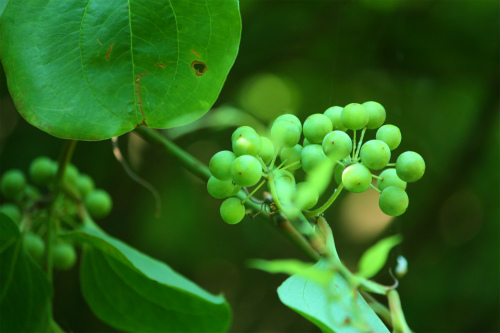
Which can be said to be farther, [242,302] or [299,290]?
[242,302]

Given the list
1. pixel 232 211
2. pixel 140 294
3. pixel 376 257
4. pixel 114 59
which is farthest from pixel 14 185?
pixel 376 257

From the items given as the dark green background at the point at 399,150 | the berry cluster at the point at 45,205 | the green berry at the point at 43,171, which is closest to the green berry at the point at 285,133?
the berry cluster at the point at 45,205

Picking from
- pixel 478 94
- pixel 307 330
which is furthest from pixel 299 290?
pixel 478 94

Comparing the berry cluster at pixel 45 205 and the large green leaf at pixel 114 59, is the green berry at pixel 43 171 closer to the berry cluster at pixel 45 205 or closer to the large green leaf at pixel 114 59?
the berry cluster at pixel 45 205

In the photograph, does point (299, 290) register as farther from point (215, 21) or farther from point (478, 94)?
point (478, 94)

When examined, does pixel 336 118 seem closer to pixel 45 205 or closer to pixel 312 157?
pixel 312 157

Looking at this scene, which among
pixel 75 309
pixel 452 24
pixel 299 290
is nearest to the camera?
pixel 299 290
